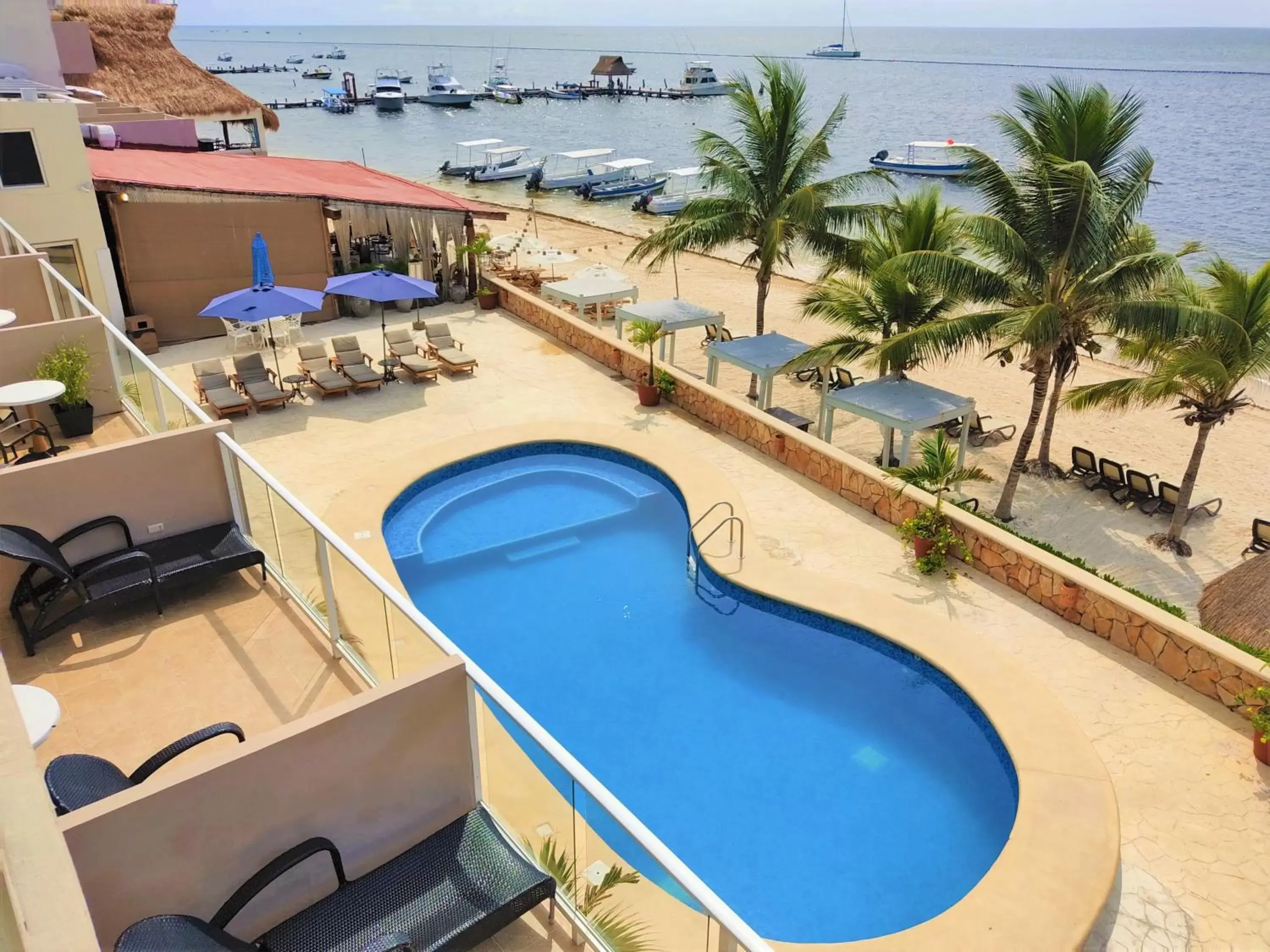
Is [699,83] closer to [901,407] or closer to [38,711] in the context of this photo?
[901,407]

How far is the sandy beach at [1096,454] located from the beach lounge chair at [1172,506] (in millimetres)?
164

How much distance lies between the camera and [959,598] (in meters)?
11.9

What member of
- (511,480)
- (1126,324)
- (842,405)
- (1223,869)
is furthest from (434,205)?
(1223,869)

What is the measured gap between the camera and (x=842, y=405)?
51.1 feet

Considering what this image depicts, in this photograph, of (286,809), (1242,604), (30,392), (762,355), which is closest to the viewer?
(286,809)

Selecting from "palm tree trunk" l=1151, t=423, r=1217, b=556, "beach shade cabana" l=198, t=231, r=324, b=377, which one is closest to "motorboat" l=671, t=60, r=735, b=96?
"beach shade cabana" l=198, t=231, r=324, b=377

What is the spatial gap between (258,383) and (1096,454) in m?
16.6

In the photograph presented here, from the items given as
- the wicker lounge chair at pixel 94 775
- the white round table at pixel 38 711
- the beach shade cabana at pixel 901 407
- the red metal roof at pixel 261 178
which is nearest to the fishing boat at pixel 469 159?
the red metal roof at pixel 261 178

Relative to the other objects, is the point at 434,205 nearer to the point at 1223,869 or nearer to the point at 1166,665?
the point at 1166,665

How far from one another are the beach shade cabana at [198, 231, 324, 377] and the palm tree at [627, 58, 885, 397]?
7.15 meters

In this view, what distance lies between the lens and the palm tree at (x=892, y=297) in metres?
16.4

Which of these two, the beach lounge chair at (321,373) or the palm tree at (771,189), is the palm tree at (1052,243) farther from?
the beach lounge chair at (321,373)

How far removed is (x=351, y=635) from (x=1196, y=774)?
8051 millimetres

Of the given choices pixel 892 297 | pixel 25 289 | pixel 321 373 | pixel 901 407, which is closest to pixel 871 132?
pixel 892 297
